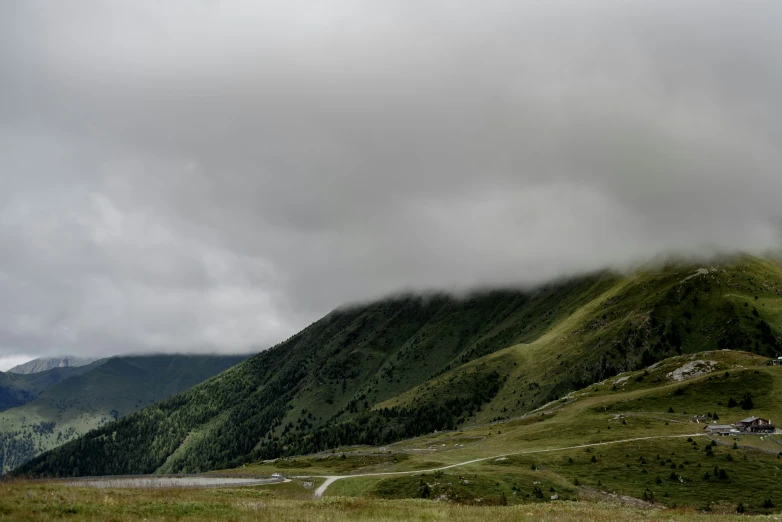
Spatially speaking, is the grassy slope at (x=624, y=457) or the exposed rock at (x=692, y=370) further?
the exposed rock at (x=692, y=370)

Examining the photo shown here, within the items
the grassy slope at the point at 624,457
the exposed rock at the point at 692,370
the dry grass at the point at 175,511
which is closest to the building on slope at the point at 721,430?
the grassy slope at the point at 624,457

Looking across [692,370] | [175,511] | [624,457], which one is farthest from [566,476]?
[692,370]

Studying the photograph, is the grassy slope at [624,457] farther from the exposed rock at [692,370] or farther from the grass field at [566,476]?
the exposed rock at [692,370]

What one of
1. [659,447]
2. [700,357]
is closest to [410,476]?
[659,447]

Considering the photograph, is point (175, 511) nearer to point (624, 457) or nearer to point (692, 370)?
point (624, 457)

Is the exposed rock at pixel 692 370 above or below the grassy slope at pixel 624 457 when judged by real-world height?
above

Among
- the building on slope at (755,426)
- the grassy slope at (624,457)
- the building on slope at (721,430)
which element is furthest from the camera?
the building on slope at (721,430)

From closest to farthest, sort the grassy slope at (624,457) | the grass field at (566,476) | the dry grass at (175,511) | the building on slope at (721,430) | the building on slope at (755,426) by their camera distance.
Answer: the dry grass at (175,511) < the grass field at (566,476) < the grassy slope at (624,457) < the building on slope at (755,426) < the building on slope at (721,430)

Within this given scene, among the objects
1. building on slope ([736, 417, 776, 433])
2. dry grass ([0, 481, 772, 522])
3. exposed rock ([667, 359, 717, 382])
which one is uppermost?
dry grass ([0, 481, 772, 522])

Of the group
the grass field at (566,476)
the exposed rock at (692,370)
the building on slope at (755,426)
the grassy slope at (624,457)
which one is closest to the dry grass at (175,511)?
the grass field at (566,476)

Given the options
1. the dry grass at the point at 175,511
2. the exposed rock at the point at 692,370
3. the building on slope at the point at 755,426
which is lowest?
the building on slope at the point at 755,426

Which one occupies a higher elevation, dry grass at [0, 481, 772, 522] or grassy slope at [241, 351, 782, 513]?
dry grass at [0, 481, 772, 522]

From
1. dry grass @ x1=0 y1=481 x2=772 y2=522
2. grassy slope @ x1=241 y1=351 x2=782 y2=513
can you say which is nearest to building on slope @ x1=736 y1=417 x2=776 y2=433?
grassy slope @ x1=241 y1=351 x2=782 y2=513

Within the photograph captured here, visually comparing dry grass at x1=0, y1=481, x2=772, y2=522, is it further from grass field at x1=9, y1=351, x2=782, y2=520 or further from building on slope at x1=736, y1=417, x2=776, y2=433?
building on slope at x1=736, y1=417, x2=776, y2=433
